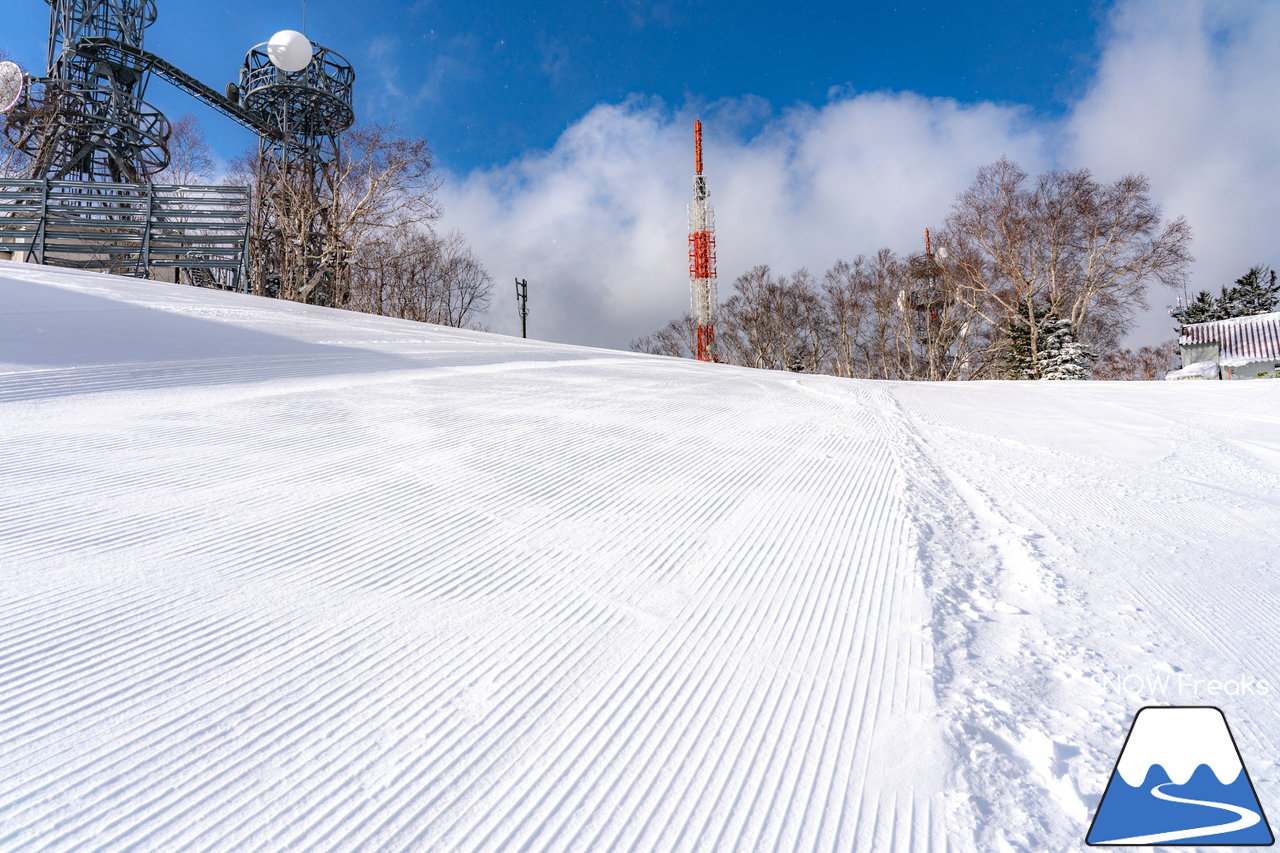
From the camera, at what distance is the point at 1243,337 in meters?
20.2

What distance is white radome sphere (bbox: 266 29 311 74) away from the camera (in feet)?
54.1

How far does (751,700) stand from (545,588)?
0.68 metres

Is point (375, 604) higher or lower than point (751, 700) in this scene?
higher

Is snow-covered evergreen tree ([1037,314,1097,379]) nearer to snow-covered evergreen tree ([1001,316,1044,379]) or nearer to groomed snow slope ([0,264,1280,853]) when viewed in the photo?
snow-covered evergreen tree ([1001,316,1044,379])

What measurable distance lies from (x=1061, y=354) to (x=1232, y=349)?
615cm

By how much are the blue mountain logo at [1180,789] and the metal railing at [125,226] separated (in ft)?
45.4

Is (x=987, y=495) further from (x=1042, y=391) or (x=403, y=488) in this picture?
(x=1042, y=391)

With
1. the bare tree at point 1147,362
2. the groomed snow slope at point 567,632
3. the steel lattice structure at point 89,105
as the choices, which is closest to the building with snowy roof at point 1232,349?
the bare tree at point 1147,362

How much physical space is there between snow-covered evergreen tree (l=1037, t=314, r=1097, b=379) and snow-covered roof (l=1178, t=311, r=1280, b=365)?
4001mm

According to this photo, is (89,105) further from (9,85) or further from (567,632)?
(567,632)

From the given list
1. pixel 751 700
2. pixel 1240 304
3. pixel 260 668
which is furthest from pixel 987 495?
pixel 1240 304

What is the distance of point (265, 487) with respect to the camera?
7.55 feet

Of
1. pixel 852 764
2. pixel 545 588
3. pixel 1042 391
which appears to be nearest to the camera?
pixel 852 764

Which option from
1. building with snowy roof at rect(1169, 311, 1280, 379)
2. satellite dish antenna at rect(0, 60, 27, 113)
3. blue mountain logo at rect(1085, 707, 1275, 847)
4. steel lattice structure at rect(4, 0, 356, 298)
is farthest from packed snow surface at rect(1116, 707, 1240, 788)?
satellite dish antenna at rect(0, 60, 27, 113)
